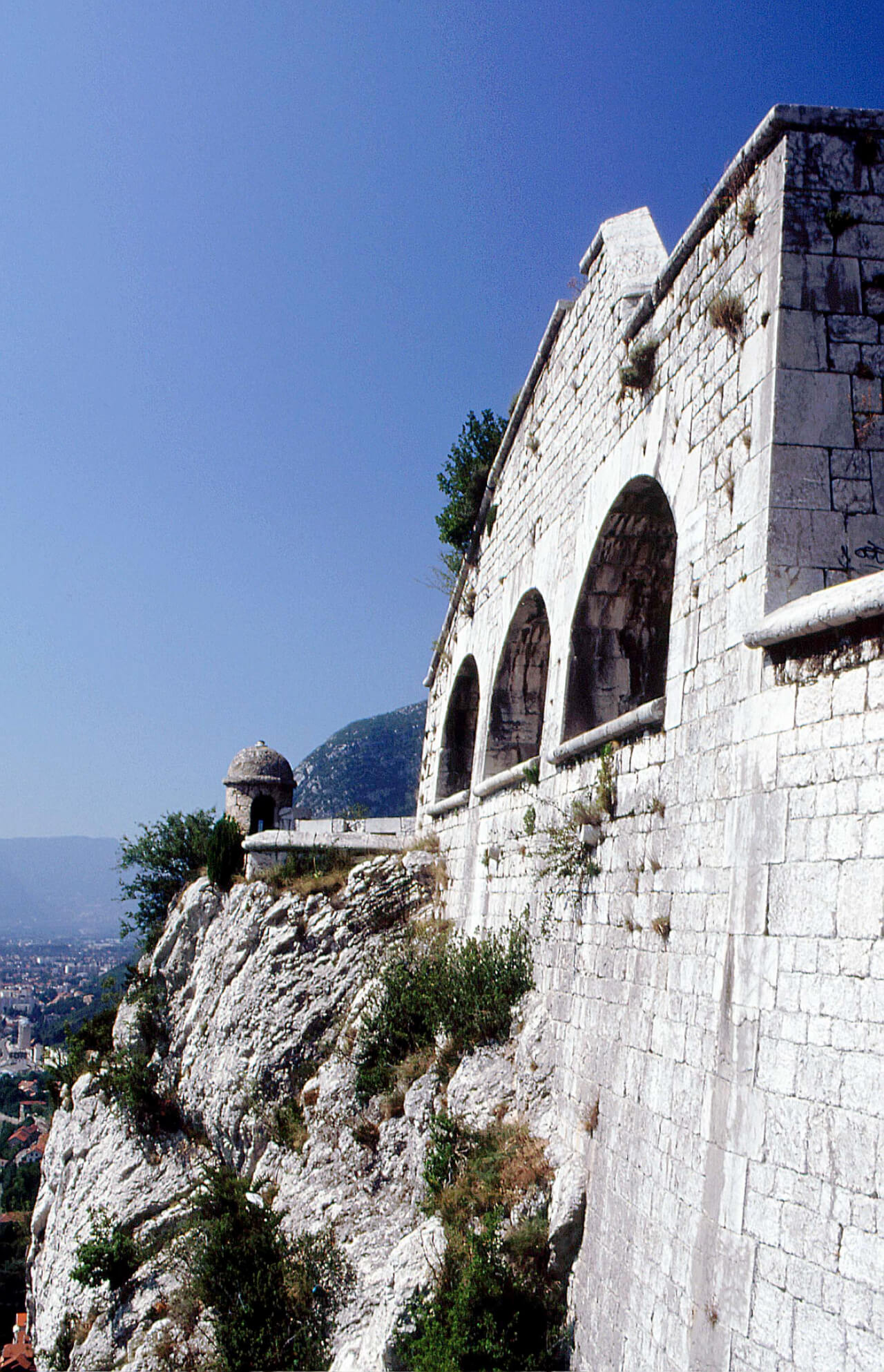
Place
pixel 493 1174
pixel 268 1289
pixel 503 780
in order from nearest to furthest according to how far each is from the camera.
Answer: pixel 493 1174
pixel 268 1289
pixel 503 780

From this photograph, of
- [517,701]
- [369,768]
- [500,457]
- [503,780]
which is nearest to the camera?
[503,780]

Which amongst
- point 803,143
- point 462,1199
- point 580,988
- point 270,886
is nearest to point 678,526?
point 803,143

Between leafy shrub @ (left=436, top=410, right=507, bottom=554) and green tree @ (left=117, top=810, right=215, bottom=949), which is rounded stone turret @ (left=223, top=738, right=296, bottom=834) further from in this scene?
leafy shrub @ (left=436, top=410, right=507, bottom=554)

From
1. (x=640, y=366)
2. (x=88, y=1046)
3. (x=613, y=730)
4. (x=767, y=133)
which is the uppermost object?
(x=767, y=133)

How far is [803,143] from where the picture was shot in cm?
550

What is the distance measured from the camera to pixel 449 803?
41.2 feet

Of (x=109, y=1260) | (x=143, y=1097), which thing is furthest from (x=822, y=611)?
(x=143, y=1097)

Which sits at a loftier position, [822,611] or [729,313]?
[729,313]

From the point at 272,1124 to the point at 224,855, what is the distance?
19.1ft

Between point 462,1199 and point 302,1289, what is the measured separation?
2.04m

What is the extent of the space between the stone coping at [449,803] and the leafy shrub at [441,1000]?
198 centimetres

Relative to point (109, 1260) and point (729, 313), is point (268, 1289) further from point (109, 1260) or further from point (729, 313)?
point (729, 313)

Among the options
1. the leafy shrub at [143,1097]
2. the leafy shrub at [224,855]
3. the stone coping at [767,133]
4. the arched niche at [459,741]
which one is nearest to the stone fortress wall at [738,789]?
the stone coping at [767,133]

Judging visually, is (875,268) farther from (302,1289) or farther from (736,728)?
(302,1289)
